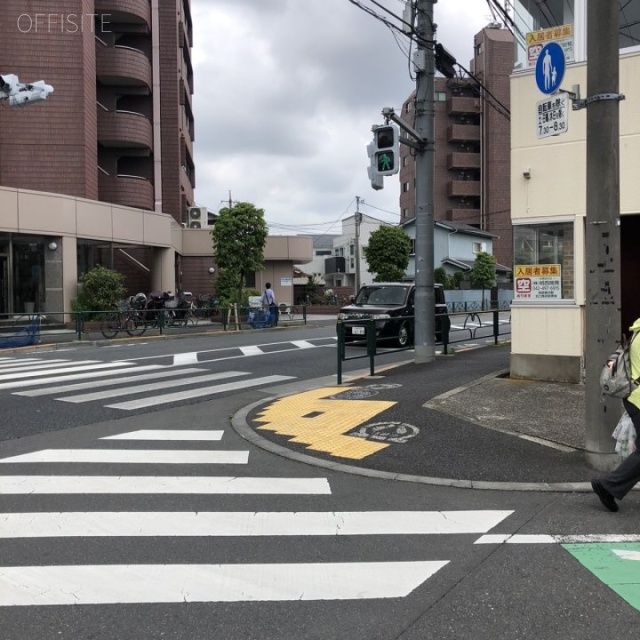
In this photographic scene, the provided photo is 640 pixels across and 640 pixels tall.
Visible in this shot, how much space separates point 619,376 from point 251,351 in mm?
12260

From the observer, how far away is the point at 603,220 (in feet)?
18.3

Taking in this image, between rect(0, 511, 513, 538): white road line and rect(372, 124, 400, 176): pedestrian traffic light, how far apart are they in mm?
8132

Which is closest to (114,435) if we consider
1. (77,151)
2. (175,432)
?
(175,432)

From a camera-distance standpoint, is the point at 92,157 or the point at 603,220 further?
the point at 92,157

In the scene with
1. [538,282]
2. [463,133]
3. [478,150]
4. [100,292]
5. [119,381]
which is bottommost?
[119,381]

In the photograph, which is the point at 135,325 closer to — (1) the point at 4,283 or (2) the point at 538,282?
(1) the point at 4,283

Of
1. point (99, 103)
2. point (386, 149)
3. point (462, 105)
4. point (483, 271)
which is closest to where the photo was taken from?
point (386, 149)

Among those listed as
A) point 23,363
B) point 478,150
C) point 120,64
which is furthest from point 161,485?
point 478,150

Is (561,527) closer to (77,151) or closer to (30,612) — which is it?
(30,612)

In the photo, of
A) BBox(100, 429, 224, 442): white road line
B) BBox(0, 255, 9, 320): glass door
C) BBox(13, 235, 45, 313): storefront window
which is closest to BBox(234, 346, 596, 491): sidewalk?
BBox(100, 429, 224, 442): white road line

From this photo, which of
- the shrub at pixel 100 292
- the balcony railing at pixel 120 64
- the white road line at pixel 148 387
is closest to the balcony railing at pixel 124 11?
the balcony railing at pixel 120 64

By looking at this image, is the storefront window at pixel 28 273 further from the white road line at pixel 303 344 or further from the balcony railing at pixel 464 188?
the balcony railing at pixel 464 188

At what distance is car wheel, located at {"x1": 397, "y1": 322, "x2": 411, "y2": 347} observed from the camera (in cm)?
1655

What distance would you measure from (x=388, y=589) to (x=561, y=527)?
169 centimetres
